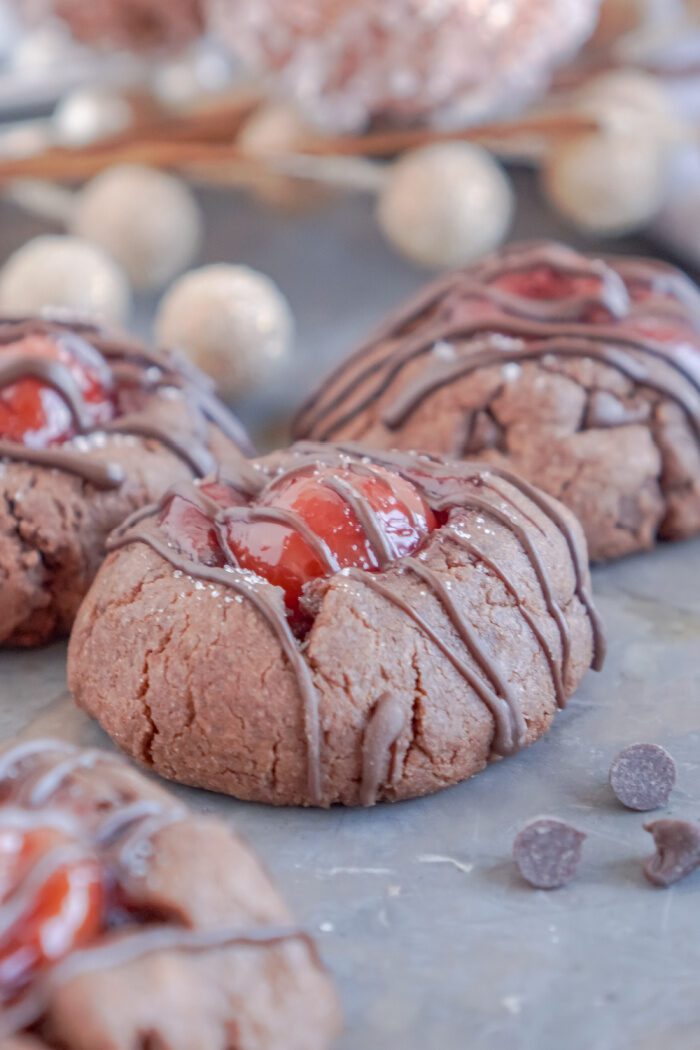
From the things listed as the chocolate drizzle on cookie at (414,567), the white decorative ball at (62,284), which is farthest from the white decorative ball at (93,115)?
the chocolate drizzle on cookie at (414,567)

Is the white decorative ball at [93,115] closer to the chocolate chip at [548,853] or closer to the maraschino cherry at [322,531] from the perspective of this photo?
the maraschino cherry at [322,531]

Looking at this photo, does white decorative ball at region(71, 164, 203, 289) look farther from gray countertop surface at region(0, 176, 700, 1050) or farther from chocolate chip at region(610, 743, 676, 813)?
chocolate chip at region(610, 743, 676, 813)

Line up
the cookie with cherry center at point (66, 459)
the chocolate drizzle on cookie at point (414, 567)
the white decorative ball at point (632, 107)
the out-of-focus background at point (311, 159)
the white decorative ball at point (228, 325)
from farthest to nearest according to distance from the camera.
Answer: the white decorative ball at point (632, 107), the out-of-focus background at point (311, 159), the white decorative ball at point (228, 325), the cookie with cherry center at point (66, 459), the chocolate drizzle on cookie at point (414, 567)

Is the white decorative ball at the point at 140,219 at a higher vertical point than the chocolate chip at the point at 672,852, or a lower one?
higher

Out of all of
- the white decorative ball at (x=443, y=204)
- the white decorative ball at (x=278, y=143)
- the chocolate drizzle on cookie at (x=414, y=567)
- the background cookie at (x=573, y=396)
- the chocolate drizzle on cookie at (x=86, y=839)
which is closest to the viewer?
the chocolate drizzle on cookie at (x=86, y=839)

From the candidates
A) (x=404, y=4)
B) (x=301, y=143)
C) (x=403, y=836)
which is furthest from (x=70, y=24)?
(x=403, y=836)

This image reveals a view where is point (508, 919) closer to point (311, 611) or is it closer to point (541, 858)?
point (541, 858)
